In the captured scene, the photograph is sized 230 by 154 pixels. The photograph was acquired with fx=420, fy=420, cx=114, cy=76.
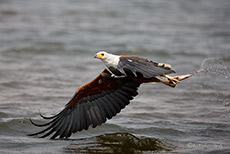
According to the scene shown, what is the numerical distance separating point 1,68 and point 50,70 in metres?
1.02

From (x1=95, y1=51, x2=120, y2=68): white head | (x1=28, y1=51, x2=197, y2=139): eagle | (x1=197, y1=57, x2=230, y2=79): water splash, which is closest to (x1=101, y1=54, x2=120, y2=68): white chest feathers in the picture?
(x1=95, y1=51, x2=120, y2=68): white head

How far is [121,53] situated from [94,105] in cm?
514

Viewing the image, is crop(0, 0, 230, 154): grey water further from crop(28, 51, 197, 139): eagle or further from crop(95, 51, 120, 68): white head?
crop(95, 51, 120, 68): white head

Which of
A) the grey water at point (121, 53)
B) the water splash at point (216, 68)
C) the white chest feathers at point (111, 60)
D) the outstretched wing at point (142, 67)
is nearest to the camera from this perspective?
the outstretched wing at point (142, 67)

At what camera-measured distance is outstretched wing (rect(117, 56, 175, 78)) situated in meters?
4.54

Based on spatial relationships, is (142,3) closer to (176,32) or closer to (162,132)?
(176,32)

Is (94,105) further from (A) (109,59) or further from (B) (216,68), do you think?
(B) (216,68)

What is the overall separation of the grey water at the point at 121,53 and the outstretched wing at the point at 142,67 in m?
1.12

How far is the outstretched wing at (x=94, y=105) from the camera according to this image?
5.38 meters

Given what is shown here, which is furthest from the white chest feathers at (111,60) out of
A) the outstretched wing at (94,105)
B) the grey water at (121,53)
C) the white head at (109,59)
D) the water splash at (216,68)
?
the water splash at (216,68)

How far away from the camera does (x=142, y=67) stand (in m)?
4.64

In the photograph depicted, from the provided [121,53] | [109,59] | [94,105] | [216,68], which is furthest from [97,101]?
[121,53]

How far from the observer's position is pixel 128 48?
10.9 meters

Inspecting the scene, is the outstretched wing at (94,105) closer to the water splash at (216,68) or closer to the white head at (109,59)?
the white head at (109,59)
